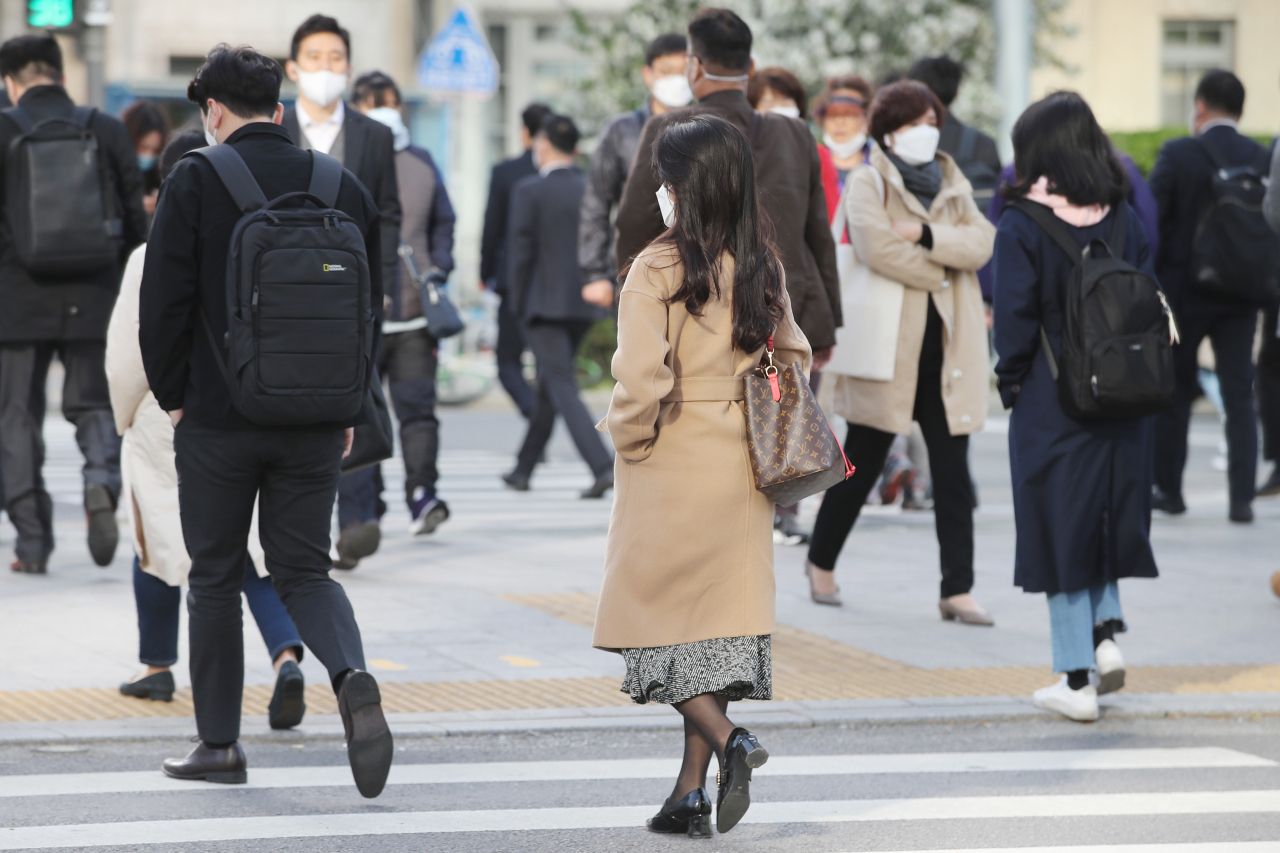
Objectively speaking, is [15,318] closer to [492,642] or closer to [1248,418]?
[492,642]

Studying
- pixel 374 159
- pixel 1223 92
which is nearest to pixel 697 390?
pixel 374 159

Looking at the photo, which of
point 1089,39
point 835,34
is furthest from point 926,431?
point 1089,39

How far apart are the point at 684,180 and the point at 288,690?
→ 2.02 m

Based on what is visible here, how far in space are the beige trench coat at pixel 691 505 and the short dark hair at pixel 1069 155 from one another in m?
1.79

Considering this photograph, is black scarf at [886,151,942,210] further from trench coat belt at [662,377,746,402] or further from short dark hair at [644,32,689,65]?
trench coat belt at [662,377,746,402]

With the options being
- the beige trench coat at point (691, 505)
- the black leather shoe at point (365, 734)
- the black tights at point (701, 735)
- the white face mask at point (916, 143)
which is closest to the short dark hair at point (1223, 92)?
the white face mask at point (916, 143)

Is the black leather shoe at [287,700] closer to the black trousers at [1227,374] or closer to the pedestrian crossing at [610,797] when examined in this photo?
the pedestrian crossing at [610,797]

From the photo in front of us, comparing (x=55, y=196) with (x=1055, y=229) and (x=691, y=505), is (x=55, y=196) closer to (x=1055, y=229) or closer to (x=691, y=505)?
(x=1055, y=229)

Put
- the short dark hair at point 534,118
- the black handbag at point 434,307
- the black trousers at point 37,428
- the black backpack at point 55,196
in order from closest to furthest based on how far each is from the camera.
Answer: the black backpack at point 55,196 < the black trousers at point 37,428 < the black handbag at point 434,307 < the short dark hair at point 534,118

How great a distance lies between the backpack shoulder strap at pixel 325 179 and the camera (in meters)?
4.66

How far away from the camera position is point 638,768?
17.0 feet

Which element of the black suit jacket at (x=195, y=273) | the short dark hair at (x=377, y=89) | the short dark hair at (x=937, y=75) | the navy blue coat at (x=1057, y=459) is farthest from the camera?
the short dark hair at (x=377, y=89)

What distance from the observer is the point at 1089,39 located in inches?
984

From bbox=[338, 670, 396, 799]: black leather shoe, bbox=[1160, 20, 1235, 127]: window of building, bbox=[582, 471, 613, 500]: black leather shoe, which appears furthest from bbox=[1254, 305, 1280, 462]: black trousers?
bbox=[1160, 20, 1235, 127]: window of building
